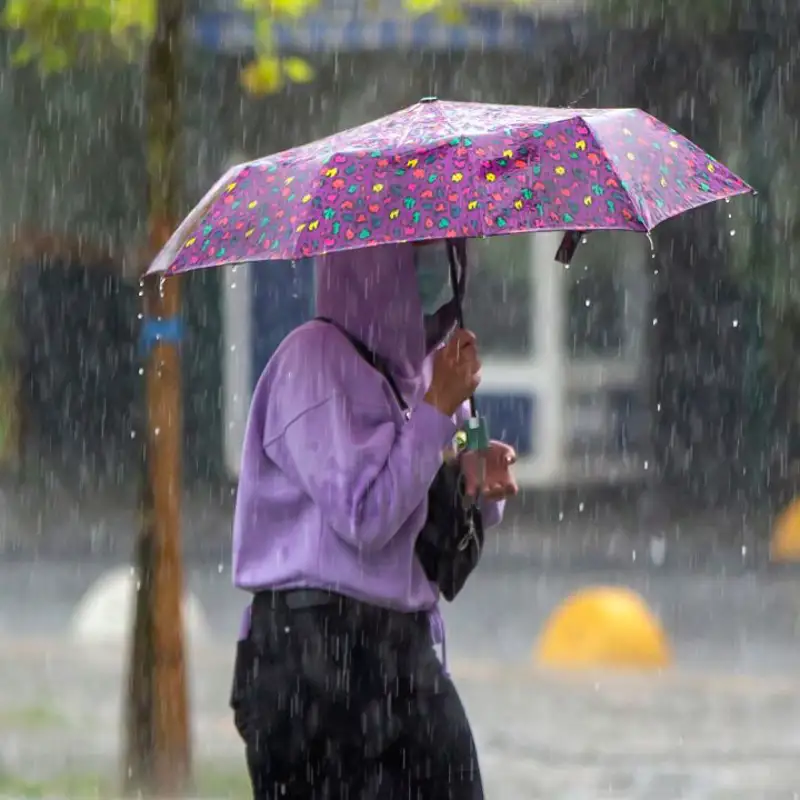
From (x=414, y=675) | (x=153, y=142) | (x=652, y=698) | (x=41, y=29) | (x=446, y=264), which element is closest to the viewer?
(x=414, y=675)

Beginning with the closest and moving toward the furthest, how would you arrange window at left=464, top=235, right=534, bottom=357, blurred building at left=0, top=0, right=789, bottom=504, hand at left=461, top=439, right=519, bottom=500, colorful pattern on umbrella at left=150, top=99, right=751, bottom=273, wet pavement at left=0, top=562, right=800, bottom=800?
1. colorful pattern on umbrella at left=150, top=99, right=751, bottom=273
2. hand at left=461, top=439, right=519, bottom=500
3. wet pavement at left=0, top=562, right=800, bottom=800
4. blurred building at left=0, top=0, right=789, bottom=504
5. window at left=464, top=235, right=534, bottom=357

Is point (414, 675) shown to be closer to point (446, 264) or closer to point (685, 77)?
point (446, 264)

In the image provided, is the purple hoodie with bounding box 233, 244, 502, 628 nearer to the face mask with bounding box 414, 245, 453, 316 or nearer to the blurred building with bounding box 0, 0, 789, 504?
the face mask with bounding box 414, 245, 453, 316

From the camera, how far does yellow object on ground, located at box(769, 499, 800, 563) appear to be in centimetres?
1202

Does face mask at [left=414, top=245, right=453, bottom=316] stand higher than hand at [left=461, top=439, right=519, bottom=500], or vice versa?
face mask at [left=414, top=245, right=453, bottom=316]

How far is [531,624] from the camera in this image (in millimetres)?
10297

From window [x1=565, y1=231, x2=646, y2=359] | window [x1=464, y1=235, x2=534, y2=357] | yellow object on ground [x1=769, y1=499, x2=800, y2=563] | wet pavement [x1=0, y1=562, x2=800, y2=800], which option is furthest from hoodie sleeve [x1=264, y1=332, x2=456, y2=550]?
window [x1=464, y1=235, x2=534, y2=357]

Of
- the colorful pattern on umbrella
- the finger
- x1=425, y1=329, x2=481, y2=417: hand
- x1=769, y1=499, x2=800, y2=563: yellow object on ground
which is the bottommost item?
x1=769, y1=499, x2=800, y2=563: yellow object on ground

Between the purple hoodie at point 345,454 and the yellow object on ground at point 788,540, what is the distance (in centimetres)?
889

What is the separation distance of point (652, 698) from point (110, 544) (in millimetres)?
6250

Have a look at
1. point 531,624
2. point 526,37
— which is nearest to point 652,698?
point 531,624

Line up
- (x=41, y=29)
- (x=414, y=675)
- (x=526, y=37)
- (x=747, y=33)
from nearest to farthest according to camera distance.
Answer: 1. (x=414, y=675)
2. (x=41, y=29)
3. (x=747, y=33)
4. (x=526, y=37)

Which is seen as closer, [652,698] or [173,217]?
[173,217]

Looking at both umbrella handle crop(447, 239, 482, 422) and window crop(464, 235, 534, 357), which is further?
window crop(464, 235, 534, 357)
